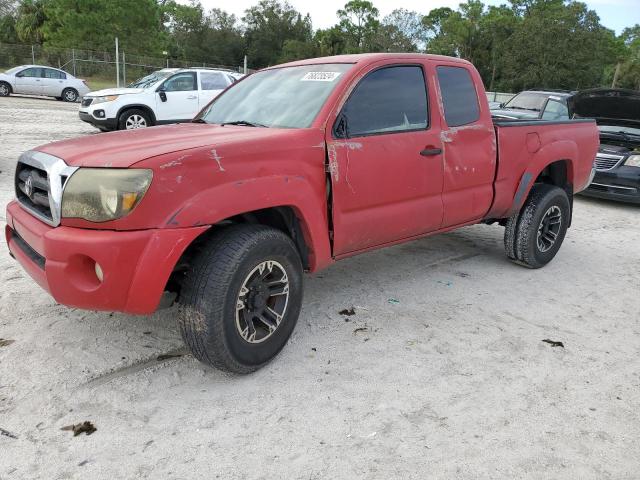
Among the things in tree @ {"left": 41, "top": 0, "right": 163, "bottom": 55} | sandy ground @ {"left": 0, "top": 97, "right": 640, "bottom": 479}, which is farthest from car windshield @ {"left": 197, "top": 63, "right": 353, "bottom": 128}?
tree @ {"left": 41, "top": 0, "right": 163, "bottom": 55}

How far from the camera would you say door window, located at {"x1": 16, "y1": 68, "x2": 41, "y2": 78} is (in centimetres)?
2236

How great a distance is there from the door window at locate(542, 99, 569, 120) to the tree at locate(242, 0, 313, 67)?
180 feet

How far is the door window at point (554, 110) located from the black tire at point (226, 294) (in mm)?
9699

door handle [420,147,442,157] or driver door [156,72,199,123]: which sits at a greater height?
driver door [156,72,199,123]

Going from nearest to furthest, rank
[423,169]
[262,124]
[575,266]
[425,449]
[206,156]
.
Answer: [425,449] < [206,156] < [262,124] < [423,169] < [575,266]

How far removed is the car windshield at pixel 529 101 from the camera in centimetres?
1148

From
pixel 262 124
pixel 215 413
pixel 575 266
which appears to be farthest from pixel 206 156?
pixel 575 266

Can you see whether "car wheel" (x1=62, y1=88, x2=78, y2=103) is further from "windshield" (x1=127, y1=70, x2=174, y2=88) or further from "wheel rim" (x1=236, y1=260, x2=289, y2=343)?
"wheel rim" (x1=236, y1=260, x2=289, y2=343)

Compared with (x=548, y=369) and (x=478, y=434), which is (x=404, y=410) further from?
(x=548, y=369)

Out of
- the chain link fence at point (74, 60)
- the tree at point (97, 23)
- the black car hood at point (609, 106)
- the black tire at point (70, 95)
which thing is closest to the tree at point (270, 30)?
the tree at point (97, 23)

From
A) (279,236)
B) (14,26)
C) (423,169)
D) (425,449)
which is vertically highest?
(14,26)

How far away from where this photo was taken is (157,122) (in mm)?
12641

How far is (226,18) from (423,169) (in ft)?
221

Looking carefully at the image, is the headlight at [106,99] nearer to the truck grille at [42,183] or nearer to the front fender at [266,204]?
the truck grille at [42,183]
